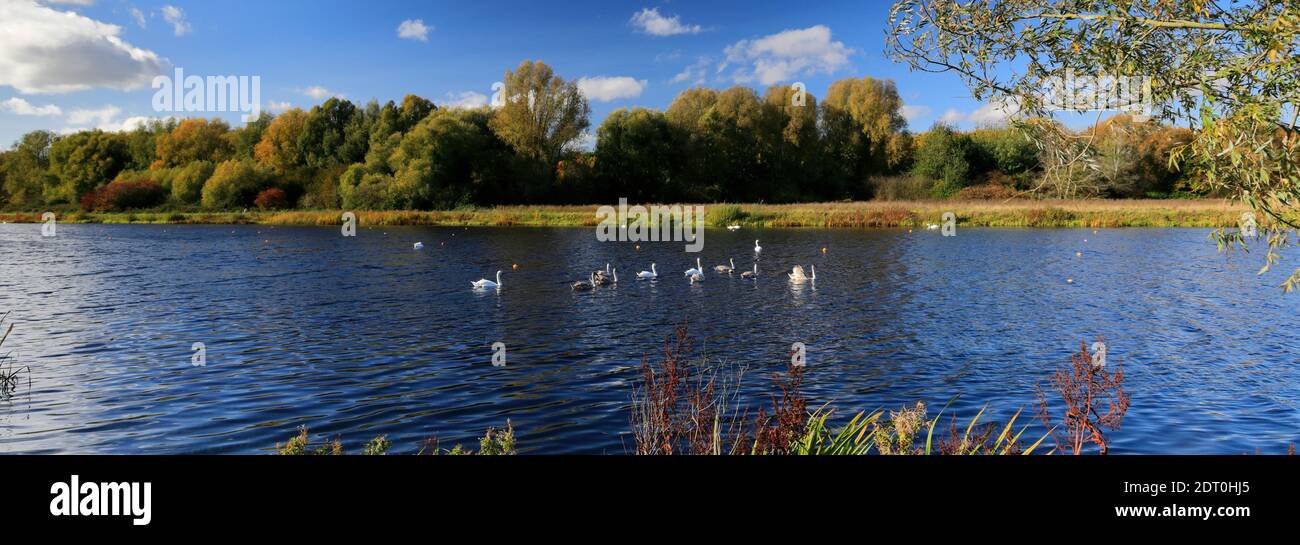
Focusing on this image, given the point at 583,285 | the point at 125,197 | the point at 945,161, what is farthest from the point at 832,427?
the point at 125,197

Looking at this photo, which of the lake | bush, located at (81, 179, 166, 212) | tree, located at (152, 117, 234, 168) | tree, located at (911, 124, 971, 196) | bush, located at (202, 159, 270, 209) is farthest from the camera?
tree, located at (152, 117, 234, 168)

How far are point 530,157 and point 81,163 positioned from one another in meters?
57.4

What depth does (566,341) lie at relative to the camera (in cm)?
1934

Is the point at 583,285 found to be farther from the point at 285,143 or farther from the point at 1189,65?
the point at 285,143

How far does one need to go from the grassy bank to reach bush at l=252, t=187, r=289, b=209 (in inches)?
190

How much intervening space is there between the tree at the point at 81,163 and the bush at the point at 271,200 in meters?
27.4

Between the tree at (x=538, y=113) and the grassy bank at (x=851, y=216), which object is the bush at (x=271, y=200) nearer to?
the grassy bank at (x=851, y=216)

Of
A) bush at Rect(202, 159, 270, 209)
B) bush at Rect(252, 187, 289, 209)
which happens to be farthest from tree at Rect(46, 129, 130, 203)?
bush at Rect(252, 187, 289, 209)

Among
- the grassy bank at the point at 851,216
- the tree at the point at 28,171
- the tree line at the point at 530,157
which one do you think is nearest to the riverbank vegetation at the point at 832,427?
the grassy bank at the point at 851,216

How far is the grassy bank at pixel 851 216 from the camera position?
61438 millimetres

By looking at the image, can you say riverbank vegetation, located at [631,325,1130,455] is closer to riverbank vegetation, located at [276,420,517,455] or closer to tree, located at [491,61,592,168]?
A: riverbank vegetation, located at [276,420,517,455]

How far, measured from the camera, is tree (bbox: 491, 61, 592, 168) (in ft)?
286
